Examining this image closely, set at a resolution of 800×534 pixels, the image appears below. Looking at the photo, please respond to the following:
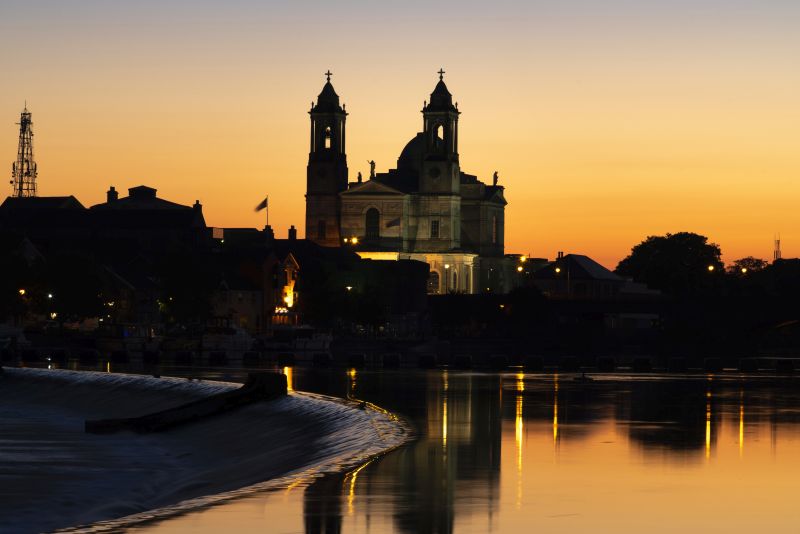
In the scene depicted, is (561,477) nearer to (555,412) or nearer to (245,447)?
(245,447)

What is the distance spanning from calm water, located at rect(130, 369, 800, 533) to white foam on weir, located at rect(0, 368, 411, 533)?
126 centimetres

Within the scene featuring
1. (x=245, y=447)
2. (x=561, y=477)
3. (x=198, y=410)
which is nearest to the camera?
(x=561, y=477)

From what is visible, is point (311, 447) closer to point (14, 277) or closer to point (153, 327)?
point (14, 277)

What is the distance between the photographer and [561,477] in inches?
1593

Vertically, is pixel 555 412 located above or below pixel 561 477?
above

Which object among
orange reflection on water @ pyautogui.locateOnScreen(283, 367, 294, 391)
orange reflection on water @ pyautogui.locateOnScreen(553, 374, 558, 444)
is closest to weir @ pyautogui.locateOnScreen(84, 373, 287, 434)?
orange reflection on water @ pyautogui.locateOnScreen(283, 367, 294, 391)

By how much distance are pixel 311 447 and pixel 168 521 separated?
2091 cm

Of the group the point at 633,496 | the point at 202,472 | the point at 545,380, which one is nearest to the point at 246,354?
the point at 545,380

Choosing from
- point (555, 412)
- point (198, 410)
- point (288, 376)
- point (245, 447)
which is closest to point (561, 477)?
point (245, 447)

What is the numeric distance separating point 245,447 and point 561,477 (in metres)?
23.0

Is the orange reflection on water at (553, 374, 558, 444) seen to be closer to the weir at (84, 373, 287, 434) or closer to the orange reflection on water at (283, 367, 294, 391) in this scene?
the weir at (84, 373, 287, 434)

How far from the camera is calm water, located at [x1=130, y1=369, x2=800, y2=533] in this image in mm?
32188

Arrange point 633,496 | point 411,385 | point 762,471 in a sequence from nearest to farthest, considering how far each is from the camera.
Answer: point 633,496 → point 762,471 → point 411,385

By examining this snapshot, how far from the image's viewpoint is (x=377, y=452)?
4684 cm
